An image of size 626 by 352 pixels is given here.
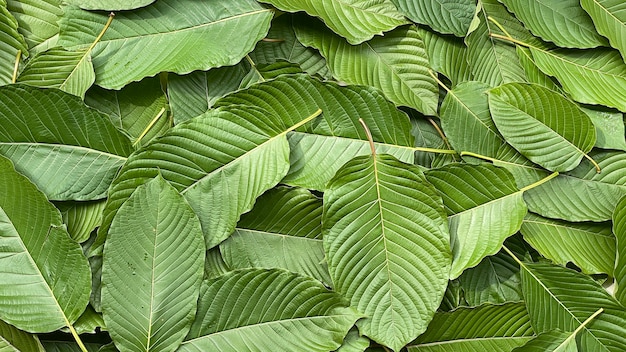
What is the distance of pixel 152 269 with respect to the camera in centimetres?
58

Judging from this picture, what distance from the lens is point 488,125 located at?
691 mm

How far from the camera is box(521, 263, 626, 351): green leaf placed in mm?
640

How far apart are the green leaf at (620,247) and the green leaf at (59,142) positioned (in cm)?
54

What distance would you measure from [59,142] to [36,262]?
125 millimetres

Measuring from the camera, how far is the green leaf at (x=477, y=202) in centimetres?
64

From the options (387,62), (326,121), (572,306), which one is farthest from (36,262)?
(572,306)

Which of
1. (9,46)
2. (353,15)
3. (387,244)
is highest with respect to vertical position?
(353,15)

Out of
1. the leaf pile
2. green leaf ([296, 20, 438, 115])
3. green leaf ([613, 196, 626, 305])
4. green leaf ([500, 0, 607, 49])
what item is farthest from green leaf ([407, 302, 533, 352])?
green leaf ([500, 0, 607, 49])

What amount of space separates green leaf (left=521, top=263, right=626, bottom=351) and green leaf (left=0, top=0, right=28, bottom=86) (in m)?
0.61

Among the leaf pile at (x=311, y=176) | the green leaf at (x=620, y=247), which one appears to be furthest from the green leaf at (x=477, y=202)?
the green leaf at (x=620, y=247)

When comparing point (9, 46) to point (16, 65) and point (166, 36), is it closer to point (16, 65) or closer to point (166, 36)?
point (16, 65)

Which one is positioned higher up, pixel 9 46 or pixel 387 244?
pixel 9 46

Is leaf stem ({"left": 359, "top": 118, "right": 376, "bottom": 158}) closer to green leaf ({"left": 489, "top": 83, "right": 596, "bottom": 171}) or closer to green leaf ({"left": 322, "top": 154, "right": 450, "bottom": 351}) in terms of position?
green leaf ({"left": 322, "top": 154, "right": 450, "bottom": 351})

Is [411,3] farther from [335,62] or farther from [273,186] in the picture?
[273,186]
